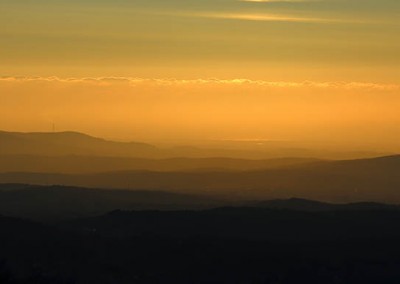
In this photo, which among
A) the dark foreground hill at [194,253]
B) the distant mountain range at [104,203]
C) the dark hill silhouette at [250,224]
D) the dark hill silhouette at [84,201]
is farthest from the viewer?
the dark hill silhouette at [84,201]

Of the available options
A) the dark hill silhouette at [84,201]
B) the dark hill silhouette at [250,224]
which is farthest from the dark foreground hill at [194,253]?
the dark hill silhouette at [84,201]

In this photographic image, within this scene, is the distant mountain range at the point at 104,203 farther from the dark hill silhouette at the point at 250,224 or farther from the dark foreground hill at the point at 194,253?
the dark foreground hill at the point at 194,253

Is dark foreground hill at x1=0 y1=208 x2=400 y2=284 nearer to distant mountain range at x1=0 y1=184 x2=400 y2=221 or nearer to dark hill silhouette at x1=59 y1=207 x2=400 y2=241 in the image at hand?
dark hill silhouette at x1=59 y1=207 x2=400 y2=241

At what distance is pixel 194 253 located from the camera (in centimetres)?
8806

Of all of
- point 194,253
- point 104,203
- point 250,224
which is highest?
point 104,203

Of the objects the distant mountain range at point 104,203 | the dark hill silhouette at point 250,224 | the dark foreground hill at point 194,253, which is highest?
the distant mountain range at point 104,203

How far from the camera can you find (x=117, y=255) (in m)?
86.7

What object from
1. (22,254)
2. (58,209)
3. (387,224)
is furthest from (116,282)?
(58,209)

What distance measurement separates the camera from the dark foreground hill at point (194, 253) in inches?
3250

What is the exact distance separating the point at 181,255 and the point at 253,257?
4741mm

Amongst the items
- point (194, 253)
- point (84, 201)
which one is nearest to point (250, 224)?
point (194, 253)

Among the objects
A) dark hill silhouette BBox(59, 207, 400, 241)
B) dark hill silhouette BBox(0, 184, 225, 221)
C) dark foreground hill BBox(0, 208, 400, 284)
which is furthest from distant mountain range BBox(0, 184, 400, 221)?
dark foreground hill BBox(0, 208, 400, 284)

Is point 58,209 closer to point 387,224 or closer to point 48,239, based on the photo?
point 387,224

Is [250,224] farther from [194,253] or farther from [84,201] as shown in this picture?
[84,201]
